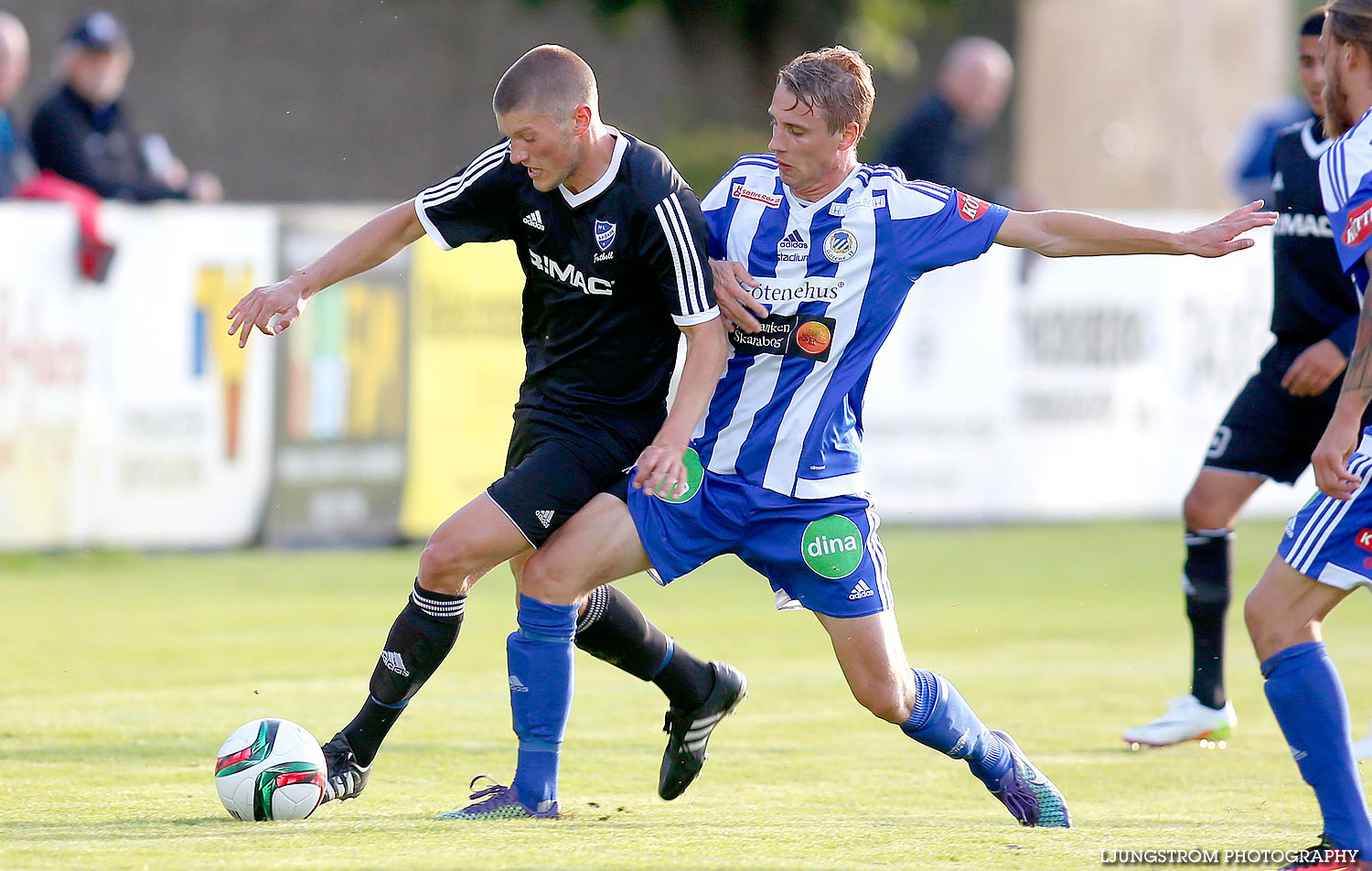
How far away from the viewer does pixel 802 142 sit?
5.13 m

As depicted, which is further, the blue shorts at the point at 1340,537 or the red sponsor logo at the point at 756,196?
the red sponsor logo at the point at 756,196

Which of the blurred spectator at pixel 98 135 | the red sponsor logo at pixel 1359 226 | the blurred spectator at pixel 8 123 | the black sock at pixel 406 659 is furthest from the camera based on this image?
the blurred spectator at pixel 8 123

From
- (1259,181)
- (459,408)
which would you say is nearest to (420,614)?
(1259,181)

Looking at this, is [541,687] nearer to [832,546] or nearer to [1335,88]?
[832,546]

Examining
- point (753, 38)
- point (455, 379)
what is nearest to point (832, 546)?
point (455, 379)

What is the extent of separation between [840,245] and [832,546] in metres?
0.86

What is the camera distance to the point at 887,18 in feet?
76.5

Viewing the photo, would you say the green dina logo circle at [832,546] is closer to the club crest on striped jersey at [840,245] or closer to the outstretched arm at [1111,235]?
the club crest on striped jersey at [840,245]

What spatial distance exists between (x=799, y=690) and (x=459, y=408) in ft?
16.2

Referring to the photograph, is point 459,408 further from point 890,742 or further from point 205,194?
point 890,742

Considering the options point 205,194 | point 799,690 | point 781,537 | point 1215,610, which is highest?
point 205,194

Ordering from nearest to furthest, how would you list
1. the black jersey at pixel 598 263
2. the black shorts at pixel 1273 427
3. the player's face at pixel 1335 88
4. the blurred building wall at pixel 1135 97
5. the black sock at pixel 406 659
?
the player's face at pixel 1335 88, the black jersey at pixel 598 263, the black sock at pixel 406 659, the black shorts at pixel 1273 427, the blurred building wall at pixel 1135 97

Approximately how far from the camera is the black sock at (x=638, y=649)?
5.73 meters

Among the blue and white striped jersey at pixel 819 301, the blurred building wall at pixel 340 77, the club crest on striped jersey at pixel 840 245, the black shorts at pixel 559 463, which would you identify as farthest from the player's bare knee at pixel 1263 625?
the blurred building wall at pixel 340 77
